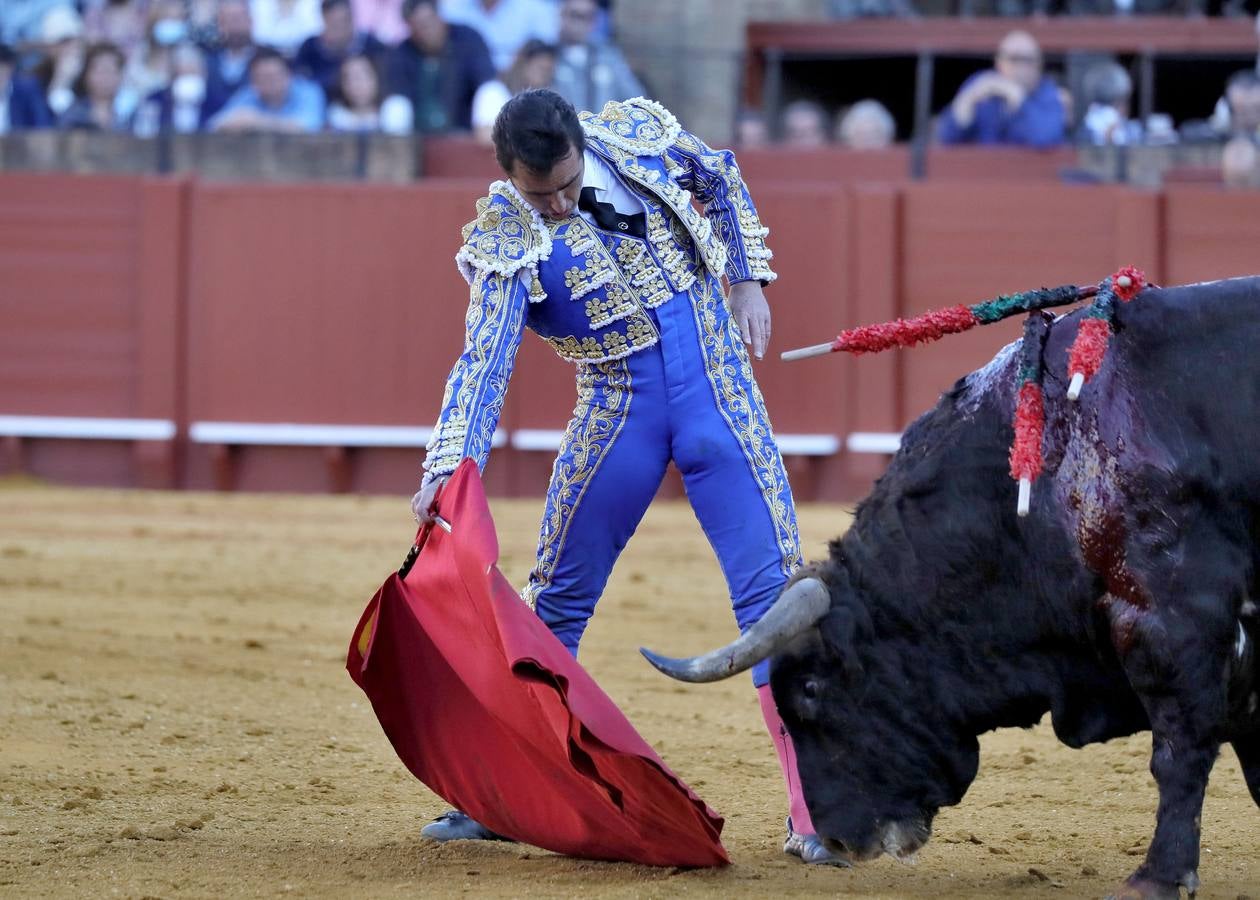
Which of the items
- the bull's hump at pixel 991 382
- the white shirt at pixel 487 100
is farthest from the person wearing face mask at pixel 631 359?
the white shirt at pixel 487 100

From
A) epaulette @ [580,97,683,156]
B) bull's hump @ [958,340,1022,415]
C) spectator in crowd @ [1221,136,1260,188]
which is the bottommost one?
spectator in crowd @ [1221,136,1260,188]

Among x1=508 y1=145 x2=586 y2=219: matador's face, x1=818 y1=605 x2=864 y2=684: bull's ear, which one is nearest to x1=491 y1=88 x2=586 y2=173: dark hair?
x1=508 y1=145 x2=586 y2=219: matador's face

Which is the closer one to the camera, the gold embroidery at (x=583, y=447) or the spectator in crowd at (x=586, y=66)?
the gold embroidery at (x=583, y=447)

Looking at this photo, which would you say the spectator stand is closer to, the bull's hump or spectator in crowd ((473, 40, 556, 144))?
spectator in crowd ((473, 40, 556, 144))

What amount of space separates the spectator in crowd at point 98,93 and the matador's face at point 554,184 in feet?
24.2

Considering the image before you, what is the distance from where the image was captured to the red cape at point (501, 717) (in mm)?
2951

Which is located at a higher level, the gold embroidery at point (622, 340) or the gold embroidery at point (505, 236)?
the gold embroidery at point (505, 236)

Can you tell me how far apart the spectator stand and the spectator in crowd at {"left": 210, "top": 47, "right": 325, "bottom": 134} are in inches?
97.6

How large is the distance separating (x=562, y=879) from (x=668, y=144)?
129 centimetres

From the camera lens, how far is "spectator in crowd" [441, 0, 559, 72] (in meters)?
10.0

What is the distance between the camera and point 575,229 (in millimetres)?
3156

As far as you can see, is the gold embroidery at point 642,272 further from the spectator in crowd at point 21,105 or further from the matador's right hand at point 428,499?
the spectator in crowd at point 21,105

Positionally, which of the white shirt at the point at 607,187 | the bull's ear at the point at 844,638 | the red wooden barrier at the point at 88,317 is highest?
the white shirt at the point at 607,187

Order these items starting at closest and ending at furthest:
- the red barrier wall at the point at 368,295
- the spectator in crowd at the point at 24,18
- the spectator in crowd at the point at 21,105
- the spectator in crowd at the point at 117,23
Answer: the red barrier wall at the point at 368,295 < the spectator in crowd at the point at 21,105 < the spectator in crowd at the point at 117,23 < the spectator in crowd at the point at 24,18
